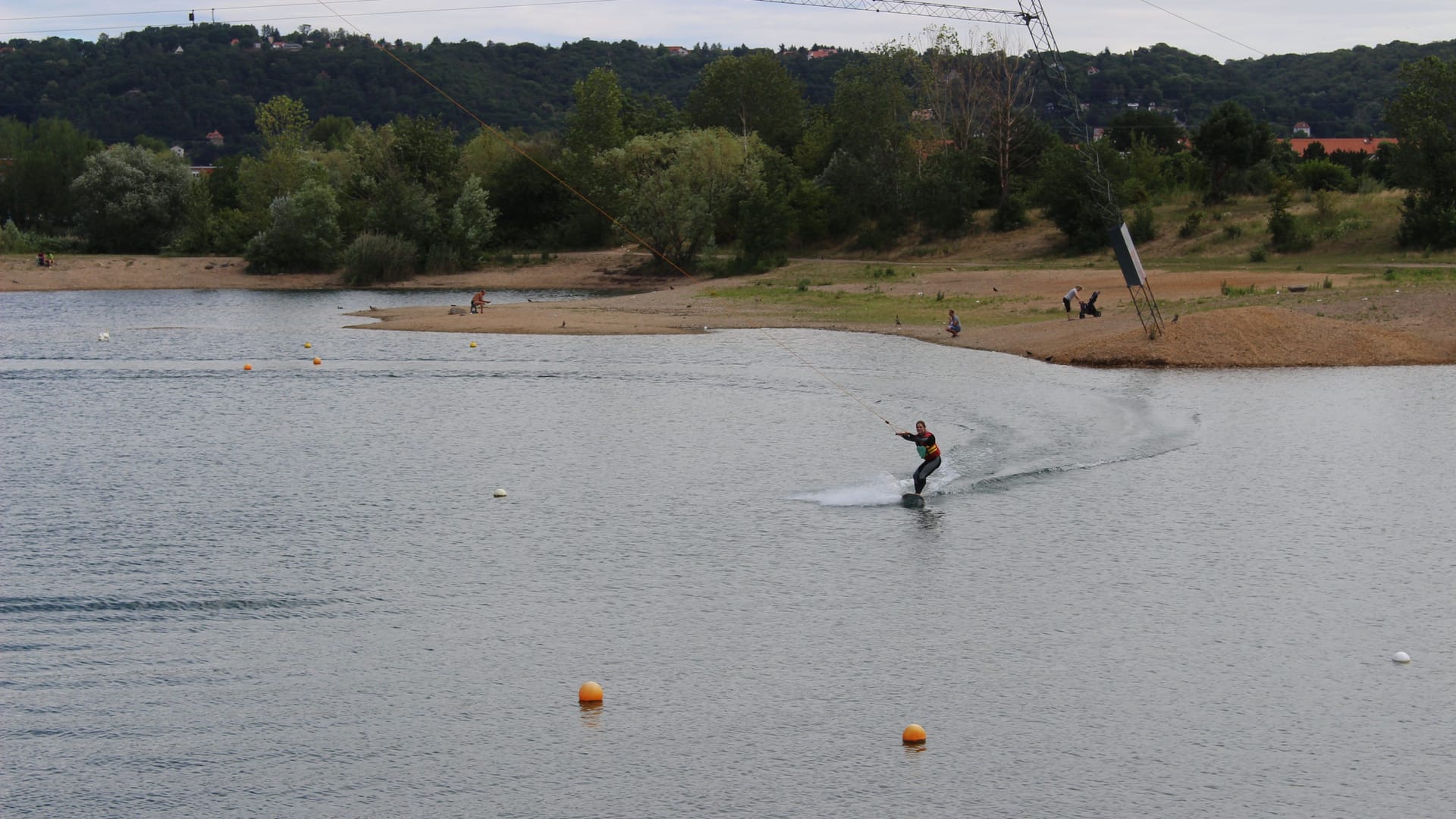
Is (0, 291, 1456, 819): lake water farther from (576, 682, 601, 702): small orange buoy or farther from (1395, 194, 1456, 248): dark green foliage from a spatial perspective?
(1395, 194, 1456, 248): dark green foliage

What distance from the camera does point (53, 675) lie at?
56.0 ft

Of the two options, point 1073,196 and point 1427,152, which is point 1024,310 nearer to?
point 1073,196

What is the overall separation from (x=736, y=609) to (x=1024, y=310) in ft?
125

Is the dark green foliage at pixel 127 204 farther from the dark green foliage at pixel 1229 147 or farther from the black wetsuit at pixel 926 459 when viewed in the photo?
the black wetsuit at pixel 926 459

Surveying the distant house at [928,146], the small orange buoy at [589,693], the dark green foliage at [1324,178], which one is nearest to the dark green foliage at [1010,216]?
the distant house at [928,146]

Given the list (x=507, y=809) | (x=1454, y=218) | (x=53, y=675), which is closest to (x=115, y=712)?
(x=53, y=675)

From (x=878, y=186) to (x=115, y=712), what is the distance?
74185 mm

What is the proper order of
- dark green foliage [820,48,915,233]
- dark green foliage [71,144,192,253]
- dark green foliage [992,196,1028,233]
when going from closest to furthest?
dark green foliage [992,196,1028,233] < dark green foliage [820,48,915,233] < dark green foliage [71,144,192,253]

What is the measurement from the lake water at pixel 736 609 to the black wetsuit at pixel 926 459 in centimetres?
46

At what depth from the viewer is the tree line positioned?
244 feet

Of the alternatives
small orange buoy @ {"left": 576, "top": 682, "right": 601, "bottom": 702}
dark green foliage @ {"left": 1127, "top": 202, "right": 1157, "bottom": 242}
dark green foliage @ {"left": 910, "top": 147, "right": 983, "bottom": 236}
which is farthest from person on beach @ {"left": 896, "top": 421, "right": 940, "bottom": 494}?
dark green foliage @ {"left": 910, "top": 147, "right": 983, "bottom": 236}

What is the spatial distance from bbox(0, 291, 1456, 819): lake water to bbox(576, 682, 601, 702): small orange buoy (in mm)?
204

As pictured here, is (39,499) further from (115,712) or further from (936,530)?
(936,530)

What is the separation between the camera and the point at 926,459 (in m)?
26.8
